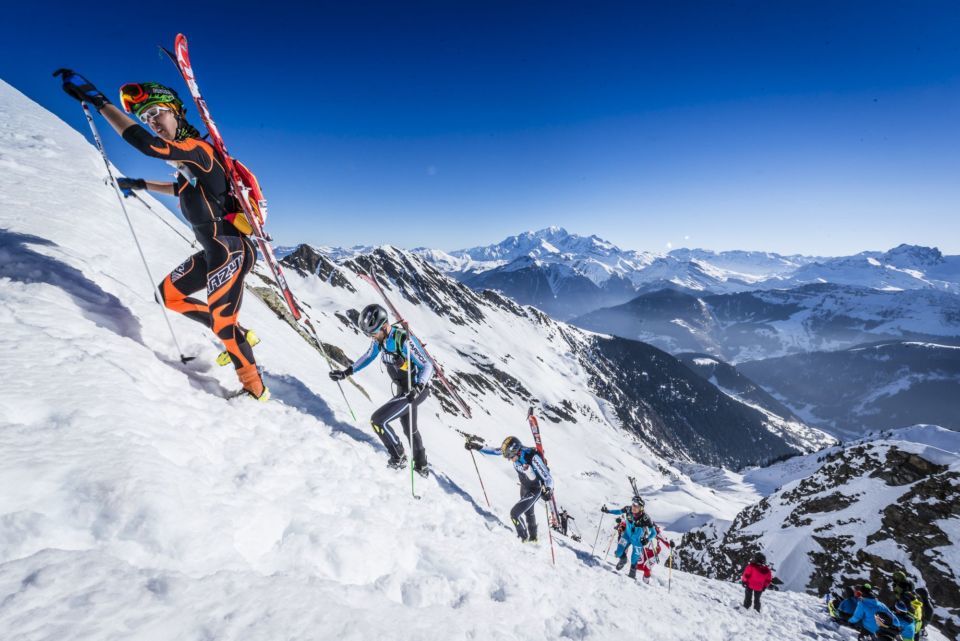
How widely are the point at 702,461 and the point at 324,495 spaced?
221 meters

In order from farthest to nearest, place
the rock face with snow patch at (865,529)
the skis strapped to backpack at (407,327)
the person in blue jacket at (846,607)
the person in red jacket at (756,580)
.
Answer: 1. the rock face with snow patch at (865,529)
2. the person in red jacket at (756,580)
3. the person in blue jacket at (846,607)
4. the skis strapped to backpack at (407,327)

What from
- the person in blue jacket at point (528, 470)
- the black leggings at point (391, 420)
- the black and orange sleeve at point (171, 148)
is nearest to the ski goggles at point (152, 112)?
the black and orange sleeve at point (171, 148)

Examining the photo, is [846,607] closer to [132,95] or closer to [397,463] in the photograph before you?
[397,463]

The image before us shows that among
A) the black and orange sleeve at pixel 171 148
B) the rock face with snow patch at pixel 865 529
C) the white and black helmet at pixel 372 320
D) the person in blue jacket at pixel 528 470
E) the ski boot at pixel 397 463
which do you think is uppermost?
the black and orange sleeve at pixel 171 148

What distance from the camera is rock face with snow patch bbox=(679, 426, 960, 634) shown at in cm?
1994

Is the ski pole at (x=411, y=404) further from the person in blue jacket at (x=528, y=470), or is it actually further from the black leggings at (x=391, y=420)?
the person in blue jacket at (x=528, y=470)

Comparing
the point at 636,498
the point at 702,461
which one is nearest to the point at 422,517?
the point at 636,498

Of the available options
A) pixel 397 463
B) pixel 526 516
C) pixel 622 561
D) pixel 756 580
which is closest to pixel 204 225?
pixel 397 463

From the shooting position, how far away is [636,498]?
14570 millimetres

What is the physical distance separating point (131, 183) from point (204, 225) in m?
1.47

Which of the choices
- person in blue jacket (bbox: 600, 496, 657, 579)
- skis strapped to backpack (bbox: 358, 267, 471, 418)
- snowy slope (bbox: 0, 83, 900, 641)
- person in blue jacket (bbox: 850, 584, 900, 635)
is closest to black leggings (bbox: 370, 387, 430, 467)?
snowy slope (bbox: 0, 83, 900, 641)

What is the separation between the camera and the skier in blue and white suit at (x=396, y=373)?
820 cm

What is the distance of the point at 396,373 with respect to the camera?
8.70 meters

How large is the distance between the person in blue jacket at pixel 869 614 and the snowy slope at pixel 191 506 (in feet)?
5.45
